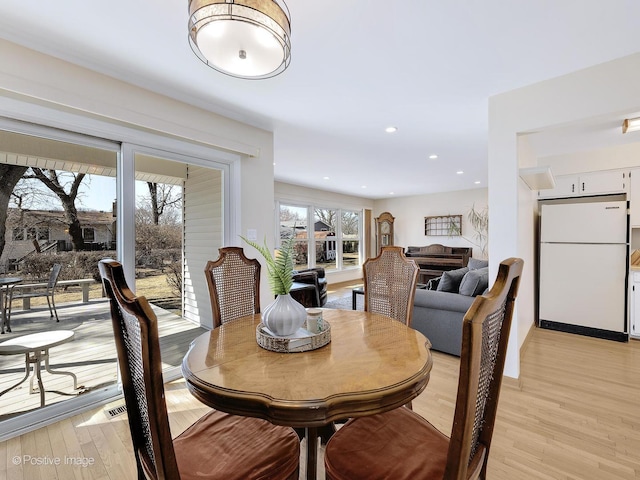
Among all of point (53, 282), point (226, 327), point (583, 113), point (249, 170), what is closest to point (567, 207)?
point (583, 113)

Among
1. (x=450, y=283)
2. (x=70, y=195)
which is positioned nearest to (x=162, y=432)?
A: (x=70, y=195)

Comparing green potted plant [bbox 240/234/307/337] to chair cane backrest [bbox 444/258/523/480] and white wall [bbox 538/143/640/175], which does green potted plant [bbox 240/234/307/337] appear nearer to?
chair cane backrest [bbox 444/258/523/480]

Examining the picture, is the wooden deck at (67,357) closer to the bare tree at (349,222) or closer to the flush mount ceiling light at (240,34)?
the flush mount ceiling light at (240,34)

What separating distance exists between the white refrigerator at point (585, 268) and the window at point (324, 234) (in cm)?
426

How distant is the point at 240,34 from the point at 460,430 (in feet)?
4.90

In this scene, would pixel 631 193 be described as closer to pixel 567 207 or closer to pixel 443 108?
pixel 567 207

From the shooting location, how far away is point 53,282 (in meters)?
2.11

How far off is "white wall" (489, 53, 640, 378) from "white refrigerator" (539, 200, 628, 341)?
1.49 m

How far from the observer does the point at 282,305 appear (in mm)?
1292

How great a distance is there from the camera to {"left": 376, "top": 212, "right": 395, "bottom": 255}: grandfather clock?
8195 mm

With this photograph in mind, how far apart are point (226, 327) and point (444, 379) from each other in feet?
6.43

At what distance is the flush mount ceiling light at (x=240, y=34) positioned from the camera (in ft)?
3.60

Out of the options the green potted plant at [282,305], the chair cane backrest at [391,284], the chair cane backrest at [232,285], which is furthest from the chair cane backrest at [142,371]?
the chair cane backrest at [391,284]

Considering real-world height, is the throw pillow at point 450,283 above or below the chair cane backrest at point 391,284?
below
